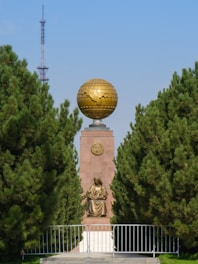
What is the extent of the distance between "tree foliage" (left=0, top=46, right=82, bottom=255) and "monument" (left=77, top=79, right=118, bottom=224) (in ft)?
34.1

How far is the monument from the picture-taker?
1048 inches

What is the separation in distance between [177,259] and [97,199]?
9614 millimetres

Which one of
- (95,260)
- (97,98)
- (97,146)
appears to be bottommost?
(95,260)

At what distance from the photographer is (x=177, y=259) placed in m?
17.0

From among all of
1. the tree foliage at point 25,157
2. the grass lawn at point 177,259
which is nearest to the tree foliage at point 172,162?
the grass lawn at point 177,259

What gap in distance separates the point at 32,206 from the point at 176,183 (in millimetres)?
3099

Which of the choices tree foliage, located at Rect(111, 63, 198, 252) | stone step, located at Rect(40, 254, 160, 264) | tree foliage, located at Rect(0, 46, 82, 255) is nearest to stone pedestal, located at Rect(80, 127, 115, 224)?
tree foliage, located at Rect(111, 63, 198, 252)

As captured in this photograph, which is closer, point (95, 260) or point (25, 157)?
point (25, 157)

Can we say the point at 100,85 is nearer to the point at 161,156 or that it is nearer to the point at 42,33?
the point at 161,156

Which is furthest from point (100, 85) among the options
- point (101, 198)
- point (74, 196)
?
point (74, 196)

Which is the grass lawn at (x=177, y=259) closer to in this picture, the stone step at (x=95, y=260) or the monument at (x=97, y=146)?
the stone step at (x=95, y=260)

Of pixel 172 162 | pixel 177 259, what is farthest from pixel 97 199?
pixel 172 162

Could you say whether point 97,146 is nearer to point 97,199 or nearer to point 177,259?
point 97,199

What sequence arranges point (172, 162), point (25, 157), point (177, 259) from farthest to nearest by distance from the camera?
point (177, 259) → point (172, 162) → point (25, 157)
